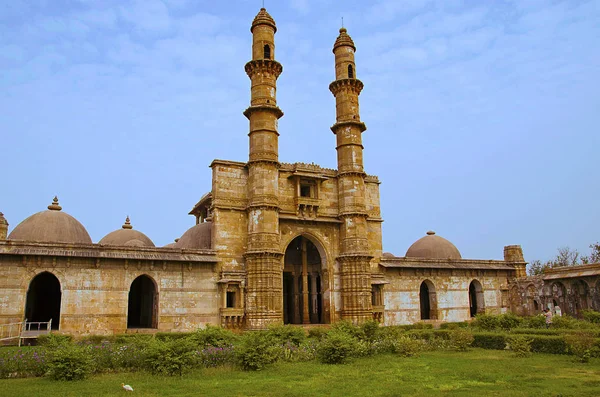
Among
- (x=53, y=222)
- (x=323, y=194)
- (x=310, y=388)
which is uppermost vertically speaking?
(x=323, y=194)

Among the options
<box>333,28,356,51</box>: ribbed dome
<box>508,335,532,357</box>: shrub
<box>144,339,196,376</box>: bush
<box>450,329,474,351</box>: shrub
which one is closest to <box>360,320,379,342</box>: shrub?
<box>450,329,474,351</box>: shrub

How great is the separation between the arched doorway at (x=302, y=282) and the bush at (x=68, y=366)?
65.8 ft

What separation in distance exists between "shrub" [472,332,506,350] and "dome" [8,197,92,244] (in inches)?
811

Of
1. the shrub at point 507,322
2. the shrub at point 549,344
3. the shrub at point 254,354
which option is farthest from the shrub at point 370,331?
the shrub at point 507,322

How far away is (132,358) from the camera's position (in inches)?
576

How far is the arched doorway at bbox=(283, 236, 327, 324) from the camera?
33059mm

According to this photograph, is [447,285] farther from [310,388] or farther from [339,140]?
[310,388]

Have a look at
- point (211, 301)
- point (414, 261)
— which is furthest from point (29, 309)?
point (414, 261)

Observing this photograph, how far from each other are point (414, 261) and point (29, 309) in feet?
78.5

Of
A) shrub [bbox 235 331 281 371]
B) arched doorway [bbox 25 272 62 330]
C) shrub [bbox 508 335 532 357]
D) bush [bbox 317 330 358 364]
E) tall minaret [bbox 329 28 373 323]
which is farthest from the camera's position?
tall minaret [bbox 329 28 373 323]

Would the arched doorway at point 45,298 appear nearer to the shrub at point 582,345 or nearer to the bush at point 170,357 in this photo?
the bush at point 170,357

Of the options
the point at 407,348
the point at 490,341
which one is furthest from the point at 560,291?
the point at 407,348

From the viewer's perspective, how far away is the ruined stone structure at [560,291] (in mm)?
29891

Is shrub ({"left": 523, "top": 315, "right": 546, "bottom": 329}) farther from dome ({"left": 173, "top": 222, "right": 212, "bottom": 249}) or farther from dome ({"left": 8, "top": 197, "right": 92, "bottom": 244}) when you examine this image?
dome ({"left": 8, "top": 197, "right": 92, "bottom": 244})
